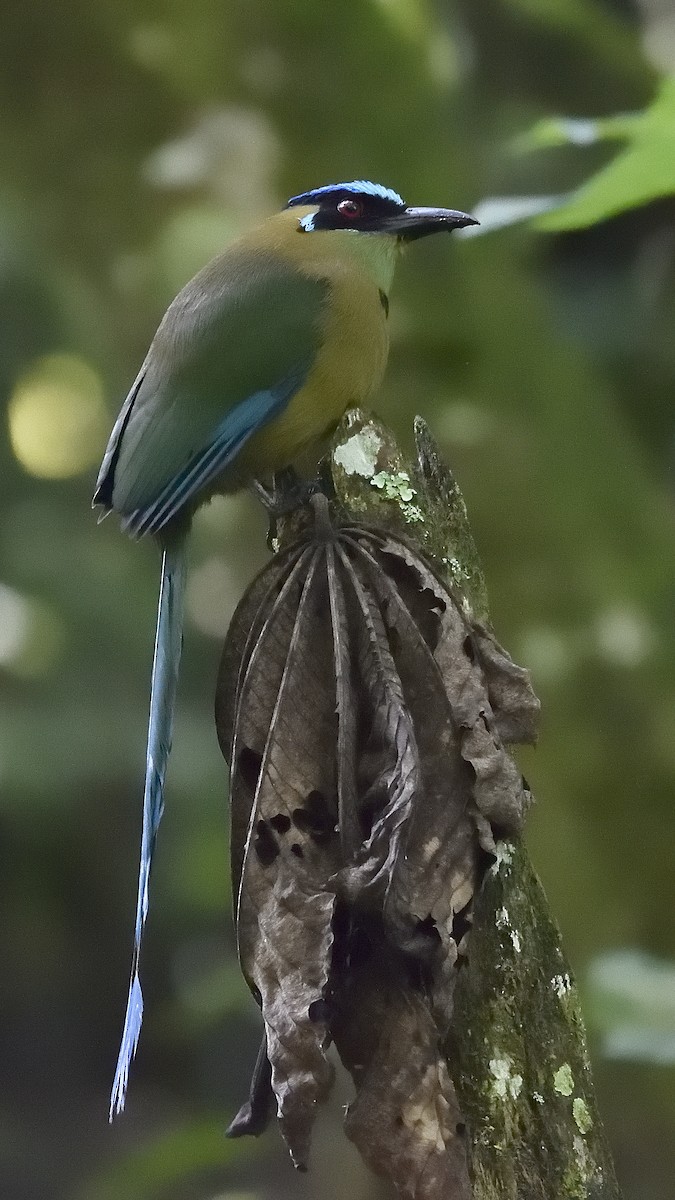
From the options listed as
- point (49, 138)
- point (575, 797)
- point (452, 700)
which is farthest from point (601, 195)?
point (49, 138)

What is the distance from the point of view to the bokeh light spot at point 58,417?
188cm

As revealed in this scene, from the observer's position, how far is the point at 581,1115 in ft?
2.61

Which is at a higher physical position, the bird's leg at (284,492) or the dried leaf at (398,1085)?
the bird's leg at (284,492)

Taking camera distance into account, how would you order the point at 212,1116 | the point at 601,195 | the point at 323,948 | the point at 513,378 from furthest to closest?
the point at 513,378, the point at 212,1116, the point at 601,195, the point at 323,948

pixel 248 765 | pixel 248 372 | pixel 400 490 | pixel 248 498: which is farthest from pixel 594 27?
pixel 248 765

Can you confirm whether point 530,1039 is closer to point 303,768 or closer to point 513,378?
point 303,768

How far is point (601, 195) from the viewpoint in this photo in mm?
1130

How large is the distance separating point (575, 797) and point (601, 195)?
2.83ft

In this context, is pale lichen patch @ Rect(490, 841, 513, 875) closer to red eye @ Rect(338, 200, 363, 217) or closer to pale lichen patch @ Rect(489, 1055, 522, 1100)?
pale lichen patch @ Rect(489, 1055, 522, 1100)

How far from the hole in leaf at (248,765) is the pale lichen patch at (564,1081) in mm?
262

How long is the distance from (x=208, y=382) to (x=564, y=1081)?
63 cm

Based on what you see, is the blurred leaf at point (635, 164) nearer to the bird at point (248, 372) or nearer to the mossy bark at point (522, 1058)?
the bird at point (248, 372)

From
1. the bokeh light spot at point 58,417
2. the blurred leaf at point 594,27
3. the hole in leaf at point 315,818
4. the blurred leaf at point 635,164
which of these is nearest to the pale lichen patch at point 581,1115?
the hole in leaf at point 315,818

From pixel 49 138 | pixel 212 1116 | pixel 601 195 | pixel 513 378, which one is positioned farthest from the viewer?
pixel 49 138
